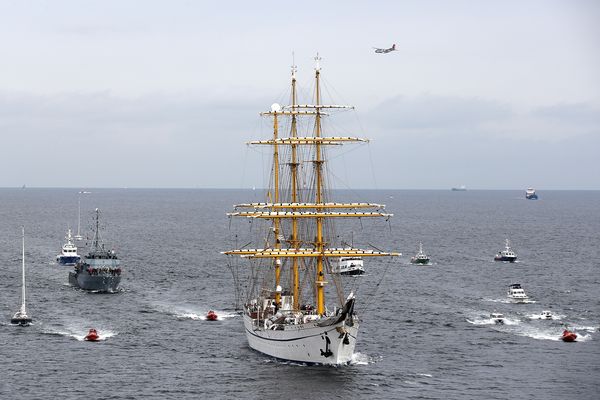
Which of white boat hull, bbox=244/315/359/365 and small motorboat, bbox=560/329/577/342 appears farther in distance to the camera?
small motorboat, bbox=560/329/577/342

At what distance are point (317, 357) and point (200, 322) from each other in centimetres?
2953

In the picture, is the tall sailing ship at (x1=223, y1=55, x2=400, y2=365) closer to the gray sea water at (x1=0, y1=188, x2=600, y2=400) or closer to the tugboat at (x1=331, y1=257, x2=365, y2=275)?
the gray sea water at (x1=0, y1=188, x2=600, y2=400)

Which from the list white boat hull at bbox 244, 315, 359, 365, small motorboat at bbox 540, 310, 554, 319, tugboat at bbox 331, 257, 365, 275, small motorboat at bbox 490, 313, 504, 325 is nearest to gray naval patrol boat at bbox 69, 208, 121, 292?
tugboat at bbox 331, 257, 365, 275

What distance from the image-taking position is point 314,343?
316 ft

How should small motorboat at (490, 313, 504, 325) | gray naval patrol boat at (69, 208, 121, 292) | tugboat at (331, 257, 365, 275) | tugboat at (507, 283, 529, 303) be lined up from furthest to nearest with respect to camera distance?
tugboat at (331, 257, 365, 275), gray naval patrol boat at (69, 208, 121, 292), tugboat at (507, 283, 529, 303), small motorboat at (490, 313, 504, 325)

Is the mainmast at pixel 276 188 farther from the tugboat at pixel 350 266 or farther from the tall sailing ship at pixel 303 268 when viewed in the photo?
the tugboat at pixel 350 266

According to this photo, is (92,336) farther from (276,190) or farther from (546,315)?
(546,315)

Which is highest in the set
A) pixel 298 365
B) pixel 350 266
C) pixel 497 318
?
pixel 350 266

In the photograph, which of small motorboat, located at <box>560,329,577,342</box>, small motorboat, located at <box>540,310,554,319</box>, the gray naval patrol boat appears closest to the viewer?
small motorboat, located at <box>560,329,577,342</box>

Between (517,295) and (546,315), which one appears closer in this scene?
(546,315)

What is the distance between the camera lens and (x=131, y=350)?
10444 cm

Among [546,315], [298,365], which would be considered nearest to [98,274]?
[298,365]

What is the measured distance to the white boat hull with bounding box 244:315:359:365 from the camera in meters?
95.1

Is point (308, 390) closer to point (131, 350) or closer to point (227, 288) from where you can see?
point (131, 350)
